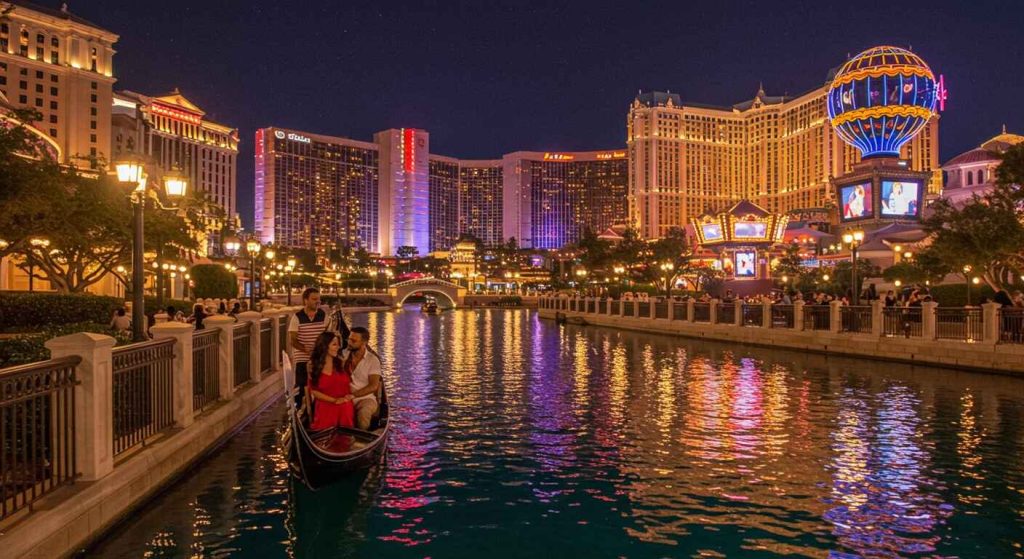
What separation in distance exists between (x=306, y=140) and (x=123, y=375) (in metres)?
195

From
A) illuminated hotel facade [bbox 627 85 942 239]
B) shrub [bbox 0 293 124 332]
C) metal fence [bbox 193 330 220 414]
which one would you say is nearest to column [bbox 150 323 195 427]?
metal fence [bbox 193 330 220 414]

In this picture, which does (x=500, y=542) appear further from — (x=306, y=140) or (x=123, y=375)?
(x=306, y=140)

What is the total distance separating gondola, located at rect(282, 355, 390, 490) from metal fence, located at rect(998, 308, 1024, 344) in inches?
752

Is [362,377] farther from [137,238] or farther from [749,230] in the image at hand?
[749,230]

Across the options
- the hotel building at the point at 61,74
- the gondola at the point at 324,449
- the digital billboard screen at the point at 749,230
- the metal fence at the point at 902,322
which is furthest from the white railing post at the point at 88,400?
the hotel building at the point at 61,74

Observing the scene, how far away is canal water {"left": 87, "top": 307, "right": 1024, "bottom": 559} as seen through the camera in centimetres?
709

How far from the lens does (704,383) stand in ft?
61.6

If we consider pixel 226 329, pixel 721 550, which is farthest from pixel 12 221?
pixel 721 550

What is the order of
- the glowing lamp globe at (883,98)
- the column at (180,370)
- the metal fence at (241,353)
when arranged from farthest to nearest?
the glowing lamp globe at (883,98), the metal fence at (241,353), the column at (180,370)

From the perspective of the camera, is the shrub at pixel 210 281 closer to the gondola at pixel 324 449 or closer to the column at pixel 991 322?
the gondola at pixel 324 449

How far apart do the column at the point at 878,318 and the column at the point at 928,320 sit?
183cm

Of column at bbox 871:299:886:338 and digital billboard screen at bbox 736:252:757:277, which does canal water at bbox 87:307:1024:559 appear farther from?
digital billboard screen at bbox 736:252:757:277

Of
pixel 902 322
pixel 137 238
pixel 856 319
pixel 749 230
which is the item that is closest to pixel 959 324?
pixel 902 322

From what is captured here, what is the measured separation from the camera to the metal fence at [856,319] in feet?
84.5
